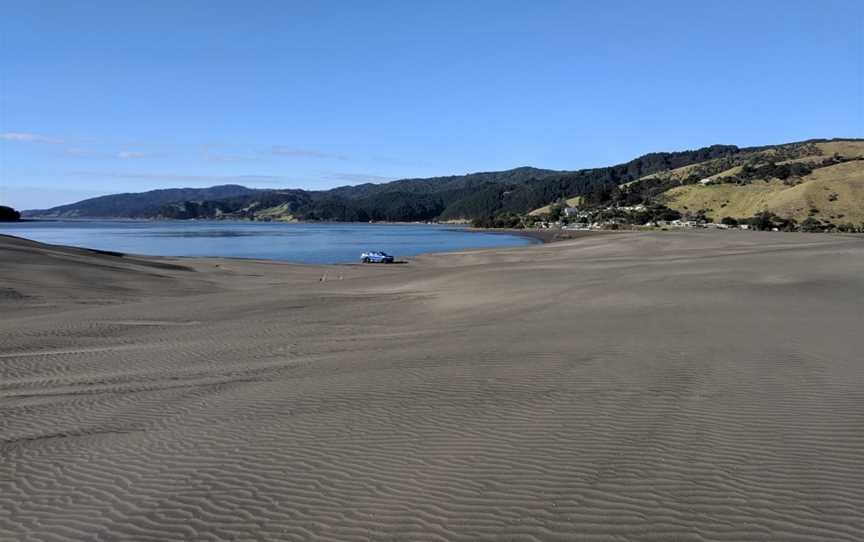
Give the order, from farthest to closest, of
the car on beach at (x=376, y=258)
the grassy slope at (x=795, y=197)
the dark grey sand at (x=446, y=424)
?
the grassy slope at (x=795, y=197), the car on beach at (x=376, y=258), the dark grey sand at (x=446, y=424)

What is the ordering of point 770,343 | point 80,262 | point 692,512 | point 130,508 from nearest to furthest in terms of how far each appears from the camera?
1. point 692,512
2. point 130,508
3. point 770,343
4. point 80,262

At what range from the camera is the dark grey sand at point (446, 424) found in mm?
5844

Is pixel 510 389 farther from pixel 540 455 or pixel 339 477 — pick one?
pixel 339 477

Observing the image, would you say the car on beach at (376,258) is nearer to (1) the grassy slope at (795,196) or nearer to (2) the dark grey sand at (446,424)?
(2) the dark grey sand at (446,424)

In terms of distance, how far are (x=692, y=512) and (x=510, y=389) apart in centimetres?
453

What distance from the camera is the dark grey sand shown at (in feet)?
19.2

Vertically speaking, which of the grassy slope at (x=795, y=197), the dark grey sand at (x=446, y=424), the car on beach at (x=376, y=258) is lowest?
the car on beach at (x=376, y=258)

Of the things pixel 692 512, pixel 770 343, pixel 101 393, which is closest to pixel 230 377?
pixel 101 393

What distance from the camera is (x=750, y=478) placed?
639cm

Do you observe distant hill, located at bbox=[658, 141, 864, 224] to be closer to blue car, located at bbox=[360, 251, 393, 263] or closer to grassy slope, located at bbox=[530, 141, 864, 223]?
grassy slope, located at bbox=[530, 141, 864, 223]

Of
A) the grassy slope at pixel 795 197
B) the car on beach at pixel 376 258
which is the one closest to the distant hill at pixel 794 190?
the grassy slope at pixel 795 197

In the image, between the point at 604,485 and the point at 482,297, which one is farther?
the point at 482,297

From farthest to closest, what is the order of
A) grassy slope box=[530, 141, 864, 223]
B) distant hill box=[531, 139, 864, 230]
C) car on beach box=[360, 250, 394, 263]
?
distant hill box=[531, 139, 864, 230], grassy slope box=[530, 141, 864, 223], car on beach box=[360, 250, 394, 263]

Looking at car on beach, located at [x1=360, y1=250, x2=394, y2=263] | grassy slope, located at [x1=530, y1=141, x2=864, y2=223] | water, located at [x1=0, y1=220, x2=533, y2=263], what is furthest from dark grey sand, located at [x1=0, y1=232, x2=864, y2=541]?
grassy slope, located at [x1=530, y1=141, x2=864, y2=223]
